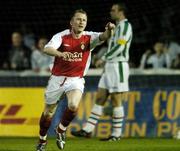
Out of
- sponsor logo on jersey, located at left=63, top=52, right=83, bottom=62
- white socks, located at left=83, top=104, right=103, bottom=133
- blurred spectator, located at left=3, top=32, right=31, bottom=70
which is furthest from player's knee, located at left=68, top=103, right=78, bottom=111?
blurred spectator, located at left=3, top=32, right=31, bottom=70

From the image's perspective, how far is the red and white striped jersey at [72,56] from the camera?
10.6 meters

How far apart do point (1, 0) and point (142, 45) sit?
3.80 m

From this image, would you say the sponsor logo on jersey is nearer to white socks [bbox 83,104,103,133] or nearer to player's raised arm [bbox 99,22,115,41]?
player's raised arm [bbox 99,22,115,41]

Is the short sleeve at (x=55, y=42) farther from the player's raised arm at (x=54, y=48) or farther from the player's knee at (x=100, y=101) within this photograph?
the player's knee at (x=100, y=101)

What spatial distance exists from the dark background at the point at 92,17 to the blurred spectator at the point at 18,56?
113 centimetres

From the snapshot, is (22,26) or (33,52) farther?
(22,26)

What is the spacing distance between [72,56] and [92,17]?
6.53 m

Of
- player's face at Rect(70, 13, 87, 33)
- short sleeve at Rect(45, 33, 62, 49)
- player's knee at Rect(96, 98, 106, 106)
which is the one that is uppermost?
player's face at Rect(70, 13, 87, 33)

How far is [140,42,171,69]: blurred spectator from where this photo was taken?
51.3 ft

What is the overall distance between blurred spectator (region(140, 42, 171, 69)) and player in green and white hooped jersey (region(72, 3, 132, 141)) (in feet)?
8.29

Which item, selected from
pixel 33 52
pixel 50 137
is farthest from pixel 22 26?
pixel 50 137

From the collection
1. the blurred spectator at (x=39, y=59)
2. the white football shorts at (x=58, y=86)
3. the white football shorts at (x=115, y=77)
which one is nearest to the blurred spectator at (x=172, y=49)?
the blurred spectator at (x=39, y=59)

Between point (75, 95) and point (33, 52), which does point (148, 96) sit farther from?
point (75, 95)

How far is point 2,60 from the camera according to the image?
59.1 ft
